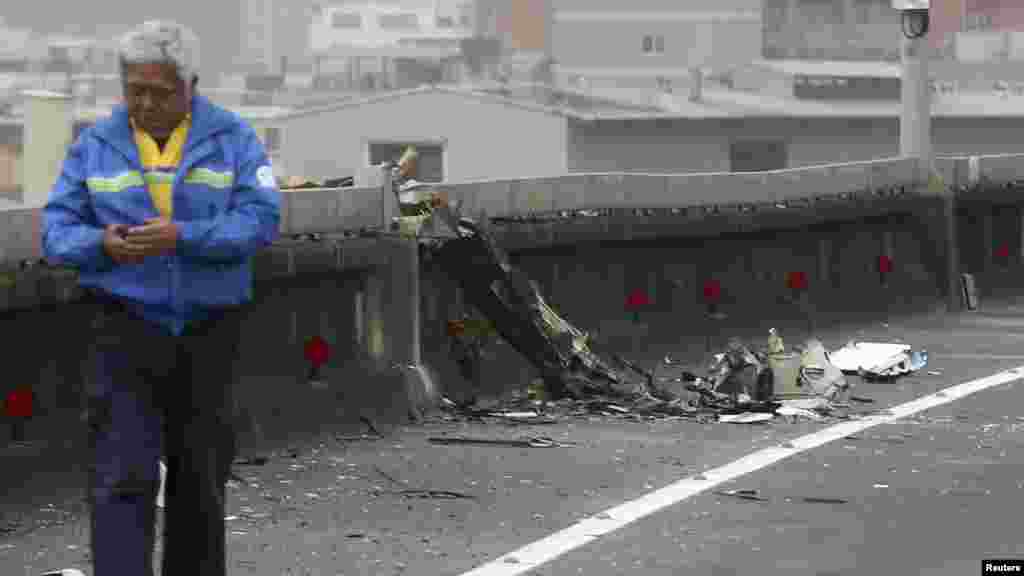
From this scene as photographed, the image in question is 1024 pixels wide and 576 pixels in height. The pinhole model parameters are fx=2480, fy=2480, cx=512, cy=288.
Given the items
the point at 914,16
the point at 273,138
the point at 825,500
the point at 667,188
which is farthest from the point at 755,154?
the point at 825,500

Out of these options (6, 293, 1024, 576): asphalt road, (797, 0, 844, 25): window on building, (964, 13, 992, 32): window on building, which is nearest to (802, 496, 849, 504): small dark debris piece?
(6, 293, 1024, 576): asphalt road

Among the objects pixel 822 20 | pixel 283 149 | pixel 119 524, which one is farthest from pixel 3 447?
pixel 822 20

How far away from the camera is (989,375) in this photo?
1355cm

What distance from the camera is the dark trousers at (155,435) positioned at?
246 inches

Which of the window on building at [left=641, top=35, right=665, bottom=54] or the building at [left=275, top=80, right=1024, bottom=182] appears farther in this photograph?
the window on building at [left=641, top=35, right=665, bottom=54]

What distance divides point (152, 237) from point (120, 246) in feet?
0.27

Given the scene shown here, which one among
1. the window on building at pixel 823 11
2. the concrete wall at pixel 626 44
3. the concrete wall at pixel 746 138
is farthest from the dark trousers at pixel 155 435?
the concrete wall at pixel 626 44

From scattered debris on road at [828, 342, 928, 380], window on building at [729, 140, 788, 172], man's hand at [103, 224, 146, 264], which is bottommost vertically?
window on building at [729, 140, 788, 172]

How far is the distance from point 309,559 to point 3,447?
145cm

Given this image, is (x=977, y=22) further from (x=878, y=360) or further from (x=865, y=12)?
(x=878, y=360)

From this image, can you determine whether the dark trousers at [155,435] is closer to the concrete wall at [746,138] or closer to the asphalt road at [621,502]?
the asphalt road at [621,502]

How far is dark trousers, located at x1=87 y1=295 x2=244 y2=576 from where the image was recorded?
20.5ft

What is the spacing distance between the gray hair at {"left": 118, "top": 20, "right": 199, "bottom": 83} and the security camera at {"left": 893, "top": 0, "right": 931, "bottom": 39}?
12962mm

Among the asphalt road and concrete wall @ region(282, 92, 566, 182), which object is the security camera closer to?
the asphalt road
